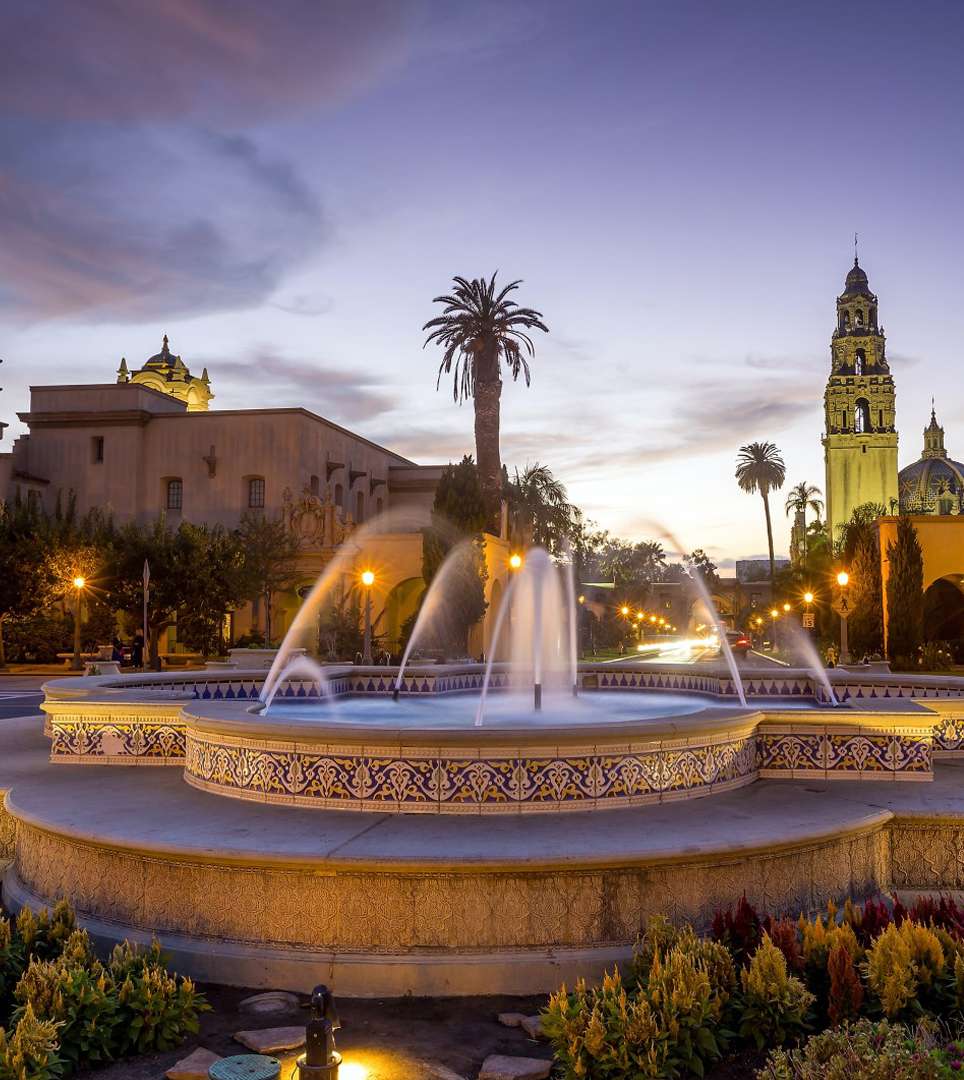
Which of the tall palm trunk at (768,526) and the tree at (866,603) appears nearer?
the tree at (866,603)

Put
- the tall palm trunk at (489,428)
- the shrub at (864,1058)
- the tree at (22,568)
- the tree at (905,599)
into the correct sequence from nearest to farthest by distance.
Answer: the shrub at (864,1058) < the tree at (905,599) < the tree at (22,568) < the tall palm trunk at (489,428)

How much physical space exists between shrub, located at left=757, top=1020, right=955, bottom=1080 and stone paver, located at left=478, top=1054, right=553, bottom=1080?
39.8 inches

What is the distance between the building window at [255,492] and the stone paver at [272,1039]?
1629 inches

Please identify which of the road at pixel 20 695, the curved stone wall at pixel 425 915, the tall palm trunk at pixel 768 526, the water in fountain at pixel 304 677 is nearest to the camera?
the curved stone wall at pixel 425 915

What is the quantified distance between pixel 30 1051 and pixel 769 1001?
324cm

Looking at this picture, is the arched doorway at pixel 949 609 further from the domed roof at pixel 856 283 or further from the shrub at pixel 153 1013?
the domed roof at pixel 856 283

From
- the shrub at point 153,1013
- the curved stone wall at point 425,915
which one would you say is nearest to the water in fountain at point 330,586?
the curved stone wall at point 425,915

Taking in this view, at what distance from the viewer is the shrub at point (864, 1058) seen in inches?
134

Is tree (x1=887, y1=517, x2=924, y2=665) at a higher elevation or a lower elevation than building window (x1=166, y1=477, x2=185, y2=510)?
lower

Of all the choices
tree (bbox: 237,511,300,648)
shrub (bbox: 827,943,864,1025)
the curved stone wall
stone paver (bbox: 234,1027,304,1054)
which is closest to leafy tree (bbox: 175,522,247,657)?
tree (bbox: 237,511,300,648)

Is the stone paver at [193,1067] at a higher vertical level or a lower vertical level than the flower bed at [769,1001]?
lower

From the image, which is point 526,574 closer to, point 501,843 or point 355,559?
point 355,559

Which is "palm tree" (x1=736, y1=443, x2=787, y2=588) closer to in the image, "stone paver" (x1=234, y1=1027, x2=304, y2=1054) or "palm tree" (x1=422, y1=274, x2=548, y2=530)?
"palm tree" (x1=422, y1=274, x2=548, y2=530)

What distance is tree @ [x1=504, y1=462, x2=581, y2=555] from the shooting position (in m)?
50.2
